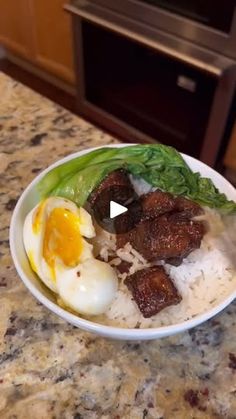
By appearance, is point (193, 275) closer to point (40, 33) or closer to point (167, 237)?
point (167, 237)

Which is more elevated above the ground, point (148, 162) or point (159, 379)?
point (148, 162)

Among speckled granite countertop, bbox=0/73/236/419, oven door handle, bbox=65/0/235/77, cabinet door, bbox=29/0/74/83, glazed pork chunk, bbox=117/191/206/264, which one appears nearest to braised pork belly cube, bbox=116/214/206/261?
glazed pork chunk, bbox=117/191/206/264

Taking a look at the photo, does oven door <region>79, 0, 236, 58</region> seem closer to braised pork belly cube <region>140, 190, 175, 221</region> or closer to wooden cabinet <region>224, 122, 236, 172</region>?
wooden cabinet <region>224, 122, 236, 172</region>

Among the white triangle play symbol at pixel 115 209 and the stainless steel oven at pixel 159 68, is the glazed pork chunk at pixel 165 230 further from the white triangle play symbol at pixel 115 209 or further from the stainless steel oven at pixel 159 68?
the stainless steel oven at pixel 159 68

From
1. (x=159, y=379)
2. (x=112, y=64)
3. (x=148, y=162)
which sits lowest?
(x=112, y=64)

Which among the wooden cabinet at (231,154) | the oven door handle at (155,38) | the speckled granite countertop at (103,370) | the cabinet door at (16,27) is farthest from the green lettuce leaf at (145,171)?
the cabinet door at (16,27)

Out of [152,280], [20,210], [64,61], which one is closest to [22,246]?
[20,210]

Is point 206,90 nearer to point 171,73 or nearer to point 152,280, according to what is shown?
point 171,73
